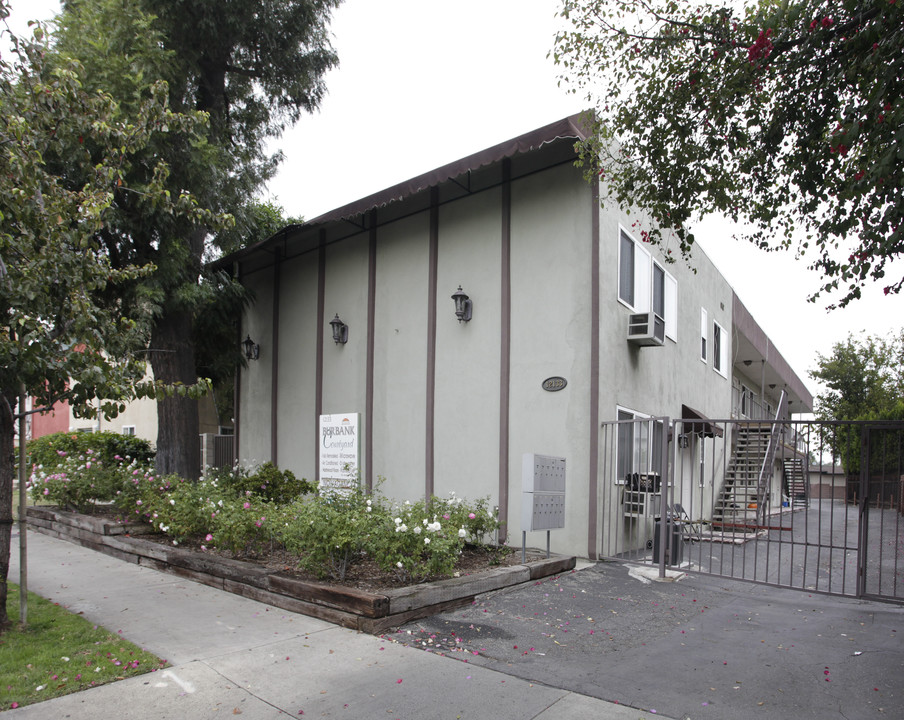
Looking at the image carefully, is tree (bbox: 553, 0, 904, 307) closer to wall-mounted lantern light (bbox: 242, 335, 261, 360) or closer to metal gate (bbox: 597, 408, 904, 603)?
metal gate (bbox: 597, 408, 904, 603)

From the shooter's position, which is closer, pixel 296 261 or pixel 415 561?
pixel 415 561

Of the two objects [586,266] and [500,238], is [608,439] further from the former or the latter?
[500,238]

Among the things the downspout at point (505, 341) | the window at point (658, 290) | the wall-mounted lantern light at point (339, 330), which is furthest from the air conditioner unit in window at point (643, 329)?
the wall-mounted lantern light at point (339, 330)

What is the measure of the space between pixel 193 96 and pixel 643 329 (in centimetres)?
1005

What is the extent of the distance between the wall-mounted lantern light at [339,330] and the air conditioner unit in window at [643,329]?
543cm

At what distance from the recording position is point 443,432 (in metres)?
10.8

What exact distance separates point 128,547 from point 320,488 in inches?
103

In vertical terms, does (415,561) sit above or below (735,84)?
below

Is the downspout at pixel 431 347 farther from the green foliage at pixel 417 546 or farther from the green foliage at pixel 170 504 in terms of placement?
the green foliage at pixel 417 546

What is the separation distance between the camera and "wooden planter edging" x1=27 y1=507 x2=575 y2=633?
5.73m

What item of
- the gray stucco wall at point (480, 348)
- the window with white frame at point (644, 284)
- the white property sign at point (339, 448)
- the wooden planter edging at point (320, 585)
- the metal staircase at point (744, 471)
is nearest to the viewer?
the wooden planter edging at point (320, 585)

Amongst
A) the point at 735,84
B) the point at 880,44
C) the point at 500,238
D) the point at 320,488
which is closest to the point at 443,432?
the point at 320,488

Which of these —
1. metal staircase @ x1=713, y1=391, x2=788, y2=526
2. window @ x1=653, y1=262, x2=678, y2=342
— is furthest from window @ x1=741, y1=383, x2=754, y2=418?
window @ x1=653, y1=262, x2=678, y2=342

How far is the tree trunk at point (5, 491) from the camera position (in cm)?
534
